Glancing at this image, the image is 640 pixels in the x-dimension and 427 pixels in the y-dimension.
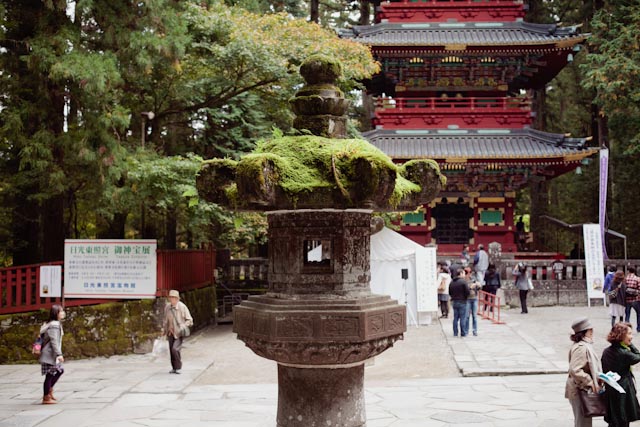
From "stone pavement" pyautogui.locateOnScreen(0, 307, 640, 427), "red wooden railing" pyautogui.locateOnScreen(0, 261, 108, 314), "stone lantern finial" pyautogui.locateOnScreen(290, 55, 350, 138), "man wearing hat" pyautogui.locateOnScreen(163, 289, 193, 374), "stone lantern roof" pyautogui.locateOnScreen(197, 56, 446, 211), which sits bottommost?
"stone pavement" pyautogui.locateOnScreen(0, 307, 640, 427)

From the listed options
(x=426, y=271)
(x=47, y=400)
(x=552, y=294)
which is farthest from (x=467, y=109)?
(x=47, y=400)

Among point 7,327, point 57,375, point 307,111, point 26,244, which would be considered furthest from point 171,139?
point 307,111

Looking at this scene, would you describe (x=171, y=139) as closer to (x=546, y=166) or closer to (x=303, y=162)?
(x=546, y=166)

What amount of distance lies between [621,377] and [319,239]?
3335 millimetres

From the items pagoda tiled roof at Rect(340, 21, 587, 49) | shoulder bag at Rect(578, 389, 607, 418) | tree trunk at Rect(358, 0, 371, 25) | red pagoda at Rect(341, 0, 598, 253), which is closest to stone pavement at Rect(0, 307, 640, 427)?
shoulder bag at Rect(578, 389, 607, 418)

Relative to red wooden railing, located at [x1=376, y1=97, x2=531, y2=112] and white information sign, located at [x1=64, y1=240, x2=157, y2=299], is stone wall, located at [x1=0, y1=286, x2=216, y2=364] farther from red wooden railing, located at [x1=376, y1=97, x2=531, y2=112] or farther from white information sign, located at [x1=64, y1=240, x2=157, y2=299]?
red wooden railing, located at [x1=376, y1=97, x2=531, y2=112]

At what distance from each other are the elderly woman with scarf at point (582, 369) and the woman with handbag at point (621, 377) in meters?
0.15

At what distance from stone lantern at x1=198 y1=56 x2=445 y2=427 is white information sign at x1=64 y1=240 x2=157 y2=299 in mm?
8459

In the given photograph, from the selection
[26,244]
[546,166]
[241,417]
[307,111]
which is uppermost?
[546,166]

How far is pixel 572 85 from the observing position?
105 ft

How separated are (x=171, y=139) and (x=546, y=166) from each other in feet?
44.1

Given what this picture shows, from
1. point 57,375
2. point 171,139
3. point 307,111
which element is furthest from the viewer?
point 171,139

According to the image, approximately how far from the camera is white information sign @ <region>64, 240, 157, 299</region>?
45.5 feet

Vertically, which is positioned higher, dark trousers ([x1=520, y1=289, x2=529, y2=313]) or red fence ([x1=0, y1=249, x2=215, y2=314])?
red fence ([x1=0, y1=249, x2=215, y2=314])
